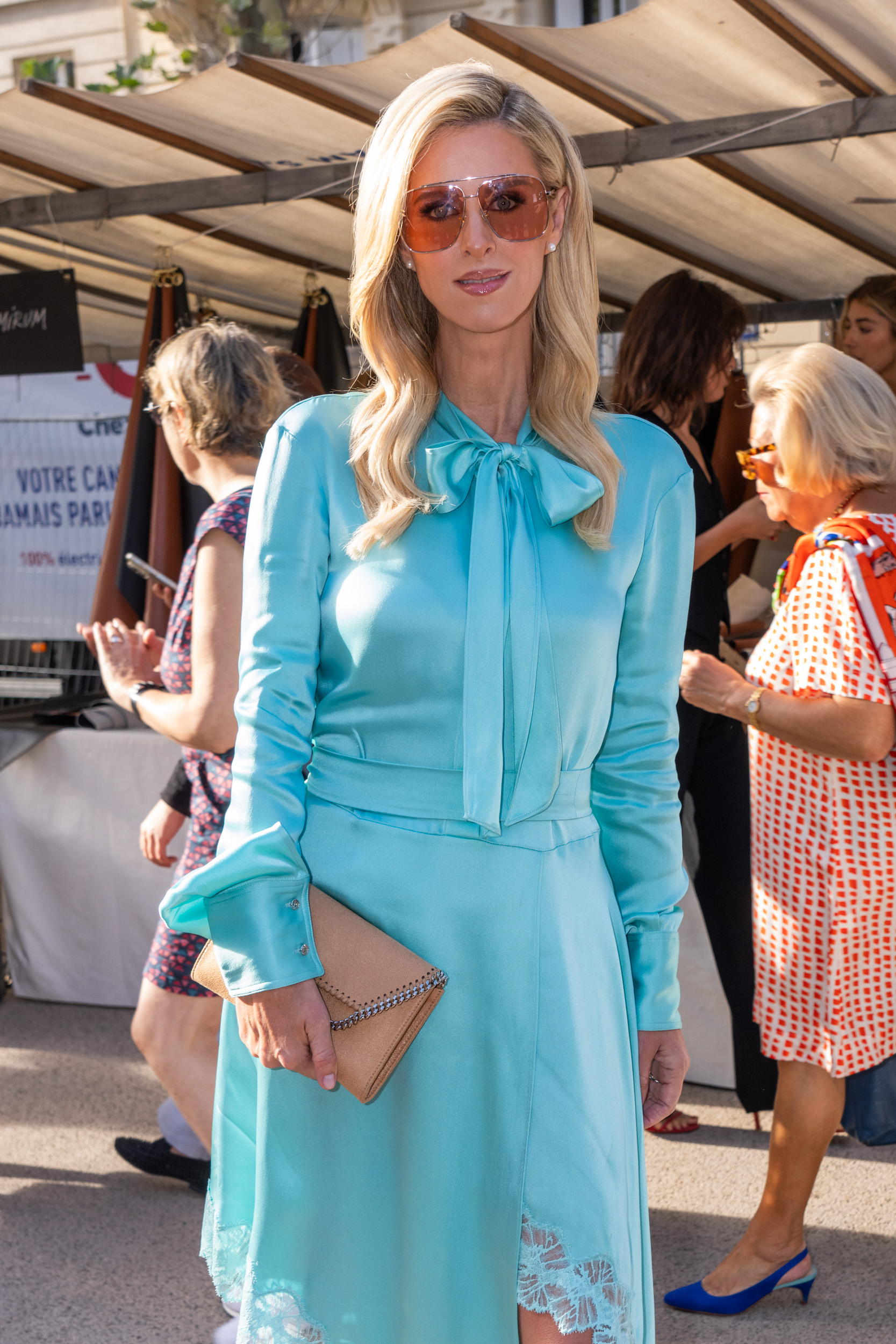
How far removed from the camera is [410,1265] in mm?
1480

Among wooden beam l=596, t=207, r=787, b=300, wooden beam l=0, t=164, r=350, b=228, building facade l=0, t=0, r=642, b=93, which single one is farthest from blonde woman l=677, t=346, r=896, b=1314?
building facade l=0, t=0, r=642, b=93

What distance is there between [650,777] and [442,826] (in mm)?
321


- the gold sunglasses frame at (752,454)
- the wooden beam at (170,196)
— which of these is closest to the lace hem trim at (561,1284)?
the gold sunglasses frame at (752,454)

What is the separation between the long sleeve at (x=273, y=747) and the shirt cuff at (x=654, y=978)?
1.47 feet

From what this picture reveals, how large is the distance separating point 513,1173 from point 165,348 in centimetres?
206

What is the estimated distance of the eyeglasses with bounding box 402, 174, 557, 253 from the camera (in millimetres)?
1516

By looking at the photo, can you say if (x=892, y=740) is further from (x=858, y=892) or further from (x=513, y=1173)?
(x=513, y=1173)

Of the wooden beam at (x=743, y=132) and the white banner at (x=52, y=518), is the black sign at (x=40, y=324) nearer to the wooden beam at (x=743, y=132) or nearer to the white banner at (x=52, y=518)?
the white banner at (x=52, y=518)

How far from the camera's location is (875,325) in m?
4.41

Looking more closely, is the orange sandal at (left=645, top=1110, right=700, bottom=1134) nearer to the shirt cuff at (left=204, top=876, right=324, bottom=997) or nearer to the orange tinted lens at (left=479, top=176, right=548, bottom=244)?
the shirt cuff at (left=204, top=876, right=324, bottom=997)

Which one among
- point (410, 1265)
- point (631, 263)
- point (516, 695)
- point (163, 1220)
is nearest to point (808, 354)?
point (516, 695)

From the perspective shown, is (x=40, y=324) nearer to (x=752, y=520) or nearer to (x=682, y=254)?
(x=682, y=254)

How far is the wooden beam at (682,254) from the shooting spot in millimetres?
4984

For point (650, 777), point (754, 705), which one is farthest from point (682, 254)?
point (650, 777)
